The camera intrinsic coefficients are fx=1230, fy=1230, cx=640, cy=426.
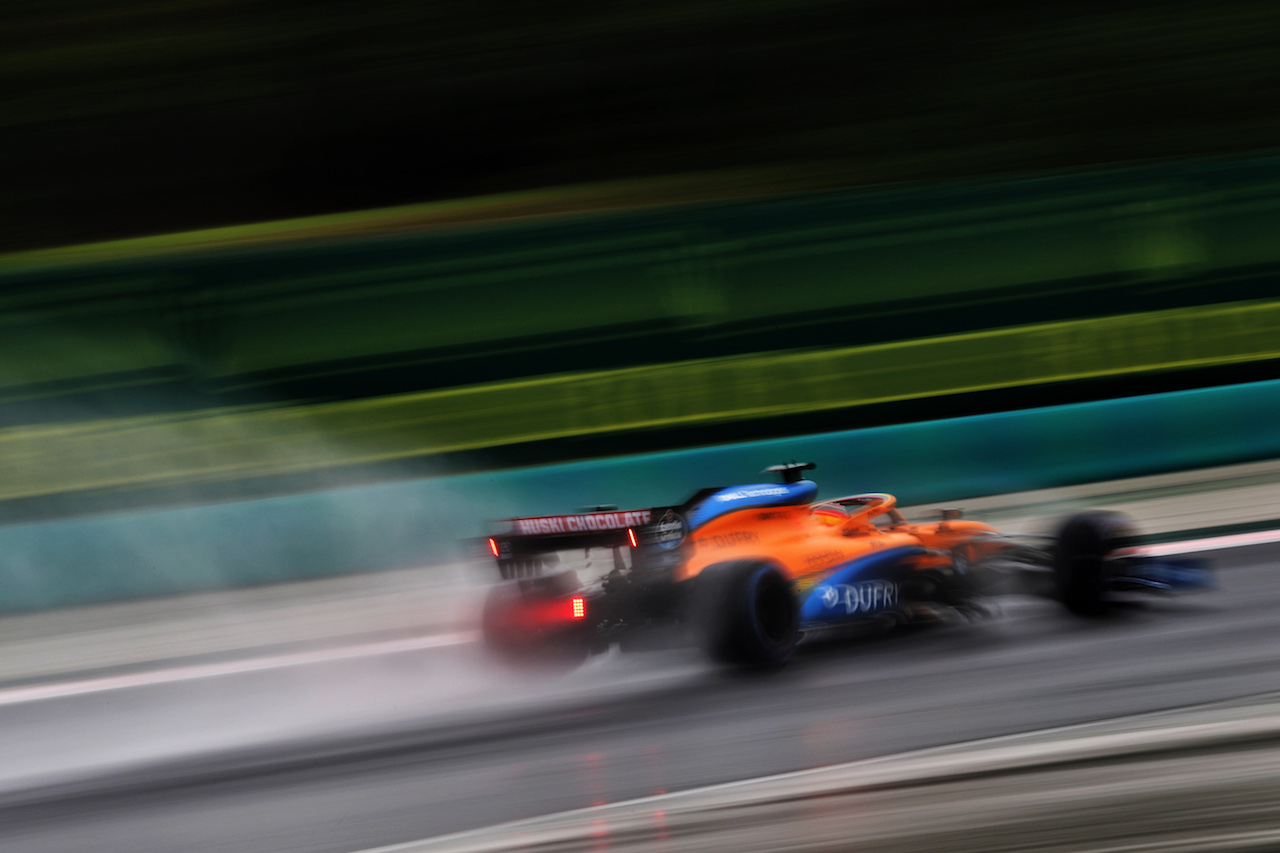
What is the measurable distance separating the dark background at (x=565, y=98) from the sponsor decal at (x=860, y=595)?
775cm

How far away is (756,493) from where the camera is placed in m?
5.25

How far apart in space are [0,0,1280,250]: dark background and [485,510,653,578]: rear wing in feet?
25.8

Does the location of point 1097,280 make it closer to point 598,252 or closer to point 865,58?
point 598,252

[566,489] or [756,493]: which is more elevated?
[566,489]

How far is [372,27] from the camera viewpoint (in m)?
13.2

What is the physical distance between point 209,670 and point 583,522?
8.68 ft

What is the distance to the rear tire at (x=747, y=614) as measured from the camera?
4789 millimetres

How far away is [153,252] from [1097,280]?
22.5 feet

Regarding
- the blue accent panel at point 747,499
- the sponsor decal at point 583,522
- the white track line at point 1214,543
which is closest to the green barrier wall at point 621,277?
the white track line at point 1214,543

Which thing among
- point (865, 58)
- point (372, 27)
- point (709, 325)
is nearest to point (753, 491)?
point (709, 325)

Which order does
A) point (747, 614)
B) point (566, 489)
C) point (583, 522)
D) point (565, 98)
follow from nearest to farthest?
point (747, 614)
point (583, 522)
point (566, 489)
point (565, 98)

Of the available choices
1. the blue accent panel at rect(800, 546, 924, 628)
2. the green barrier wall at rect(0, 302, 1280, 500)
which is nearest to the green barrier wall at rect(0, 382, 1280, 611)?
the green barrier wall at rect(0, 302, 1280, 500)

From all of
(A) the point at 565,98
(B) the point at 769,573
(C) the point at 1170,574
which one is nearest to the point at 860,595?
(B) the point at 769,573

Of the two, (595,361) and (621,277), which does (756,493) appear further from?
(621,277)
